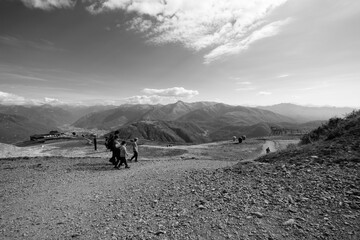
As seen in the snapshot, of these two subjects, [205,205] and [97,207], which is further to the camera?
[97,207]

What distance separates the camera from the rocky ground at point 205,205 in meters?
5.07

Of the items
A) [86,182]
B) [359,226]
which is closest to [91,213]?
[86,182]

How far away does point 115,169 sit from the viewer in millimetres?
14430

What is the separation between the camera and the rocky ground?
5.07 m

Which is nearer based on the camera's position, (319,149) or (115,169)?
(319,149)

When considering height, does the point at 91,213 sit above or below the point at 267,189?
below

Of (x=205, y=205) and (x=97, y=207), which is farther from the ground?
(x=205, y=205)

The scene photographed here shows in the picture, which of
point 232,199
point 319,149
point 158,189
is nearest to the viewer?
point 232,199

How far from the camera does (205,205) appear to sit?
658 centimetres

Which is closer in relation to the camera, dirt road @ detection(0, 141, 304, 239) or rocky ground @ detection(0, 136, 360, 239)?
rocky ground @ detection(0, 136, 360, 239)

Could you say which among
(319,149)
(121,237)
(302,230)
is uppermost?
(319,149)

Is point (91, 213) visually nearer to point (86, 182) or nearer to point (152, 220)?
point (152, 220)

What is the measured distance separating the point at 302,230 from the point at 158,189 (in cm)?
586

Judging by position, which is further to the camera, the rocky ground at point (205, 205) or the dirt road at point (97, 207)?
the dirt road at point (97, 207)
